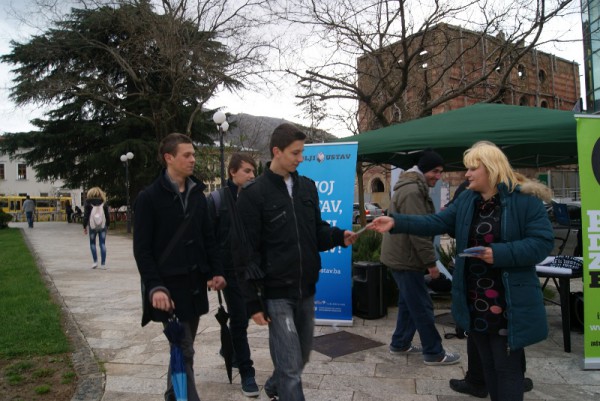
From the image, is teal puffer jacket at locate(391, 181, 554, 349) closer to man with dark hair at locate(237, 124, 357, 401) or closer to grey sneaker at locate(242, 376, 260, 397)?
man with dark hair at locate(237, 124, 357, 401)

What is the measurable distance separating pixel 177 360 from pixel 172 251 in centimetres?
67

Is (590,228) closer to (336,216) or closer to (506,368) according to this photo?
(506,368)

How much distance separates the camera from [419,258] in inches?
170

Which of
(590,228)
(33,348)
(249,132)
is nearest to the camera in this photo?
(590,228)

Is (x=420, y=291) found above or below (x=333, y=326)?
above

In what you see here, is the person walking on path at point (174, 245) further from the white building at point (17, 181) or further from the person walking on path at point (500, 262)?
the white building at point (17, 181)

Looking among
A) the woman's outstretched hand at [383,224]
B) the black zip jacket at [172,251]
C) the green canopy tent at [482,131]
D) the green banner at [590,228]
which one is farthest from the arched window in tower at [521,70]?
the black zip jacket at [172,251]

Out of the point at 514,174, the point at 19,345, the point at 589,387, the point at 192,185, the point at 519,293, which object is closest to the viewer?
the point at 519,293

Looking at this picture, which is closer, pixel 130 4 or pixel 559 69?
pixel 130 4

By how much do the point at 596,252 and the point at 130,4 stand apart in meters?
19.3

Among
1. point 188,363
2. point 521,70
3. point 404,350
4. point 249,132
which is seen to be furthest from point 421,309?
point 249,132

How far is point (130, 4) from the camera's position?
1884 cm

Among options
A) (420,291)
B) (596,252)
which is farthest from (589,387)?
(420,291)

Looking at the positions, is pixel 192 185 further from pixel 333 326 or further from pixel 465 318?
pixel 333 326
